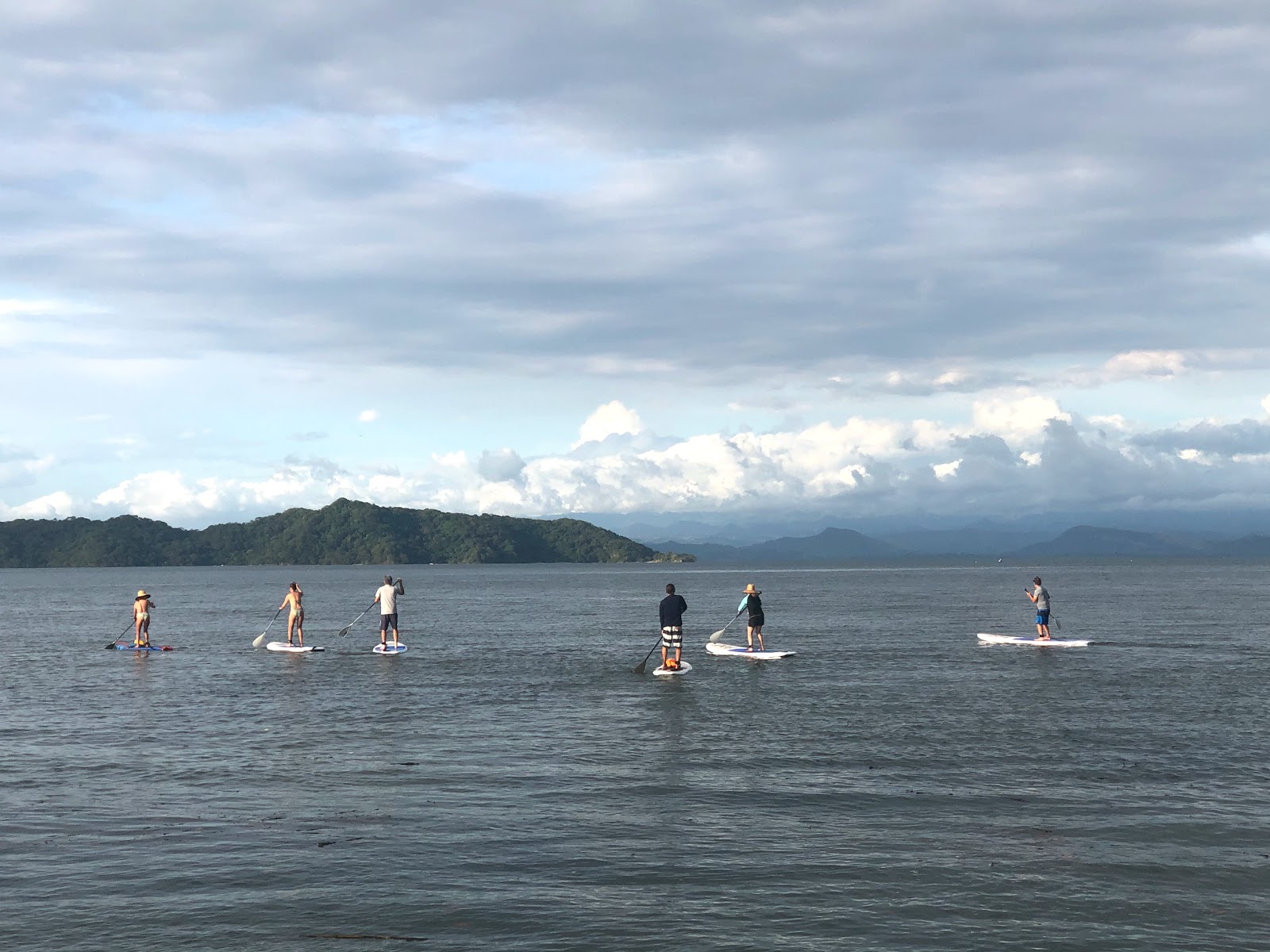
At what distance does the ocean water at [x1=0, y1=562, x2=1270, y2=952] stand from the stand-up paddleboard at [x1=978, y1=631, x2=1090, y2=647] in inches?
291

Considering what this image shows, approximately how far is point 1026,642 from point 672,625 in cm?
1889

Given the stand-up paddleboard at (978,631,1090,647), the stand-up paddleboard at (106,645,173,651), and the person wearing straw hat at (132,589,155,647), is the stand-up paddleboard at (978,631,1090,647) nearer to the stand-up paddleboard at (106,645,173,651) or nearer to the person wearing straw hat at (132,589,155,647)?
the stand-up paddleboard at (106,645,173,651)

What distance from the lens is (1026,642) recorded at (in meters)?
47.7

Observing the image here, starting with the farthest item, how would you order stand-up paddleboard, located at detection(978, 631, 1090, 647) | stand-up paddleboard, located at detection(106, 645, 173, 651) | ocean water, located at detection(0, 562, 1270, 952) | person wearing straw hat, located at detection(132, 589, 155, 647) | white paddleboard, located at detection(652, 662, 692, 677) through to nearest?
stand-up paddleboard, located at detection(106, 645, 173, 651) → stand-up paddleboard, located at detection(978, 631, 1090, 647) → person wearing straw hat, located at detection(132, 589, 155, 647) → white paddleboard, located at detection(652, 662, 692, 677) → ocean water, located at detection(0, 562, 1270, 952)

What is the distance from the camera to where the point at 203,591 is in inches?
5349

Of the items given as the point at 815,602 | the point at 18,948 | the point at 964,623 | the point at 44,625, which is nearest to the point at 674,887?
the point at 18,948

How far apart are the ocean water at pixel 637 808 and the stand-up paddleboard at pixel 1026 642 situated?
7.40m

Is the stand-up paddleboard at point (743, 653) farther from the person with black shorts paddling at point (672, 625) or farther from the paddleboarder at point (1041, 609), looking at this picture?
the paddleboarder at point (1041, 609)

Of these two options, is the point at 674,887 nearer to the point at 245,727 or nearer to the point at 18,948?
the point at 18,948

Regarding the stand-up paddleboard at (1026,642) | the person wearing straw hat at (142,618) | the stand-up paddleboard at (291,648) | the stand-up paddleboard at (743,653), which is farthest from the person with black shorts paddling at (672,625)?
the person wearing straw hat at (142,618)

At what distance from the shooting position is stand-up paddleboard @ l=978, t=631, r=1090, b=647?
46719 millimetres

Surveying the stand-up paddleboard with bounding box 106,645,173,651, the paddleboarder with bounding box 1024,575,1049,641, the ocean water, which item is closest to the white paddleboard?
the ocean water

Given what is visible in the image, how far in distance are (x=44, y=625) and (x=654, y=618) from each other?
36.5 metres

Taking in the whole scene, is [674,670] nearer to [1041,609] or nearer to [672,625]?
[672,625]
